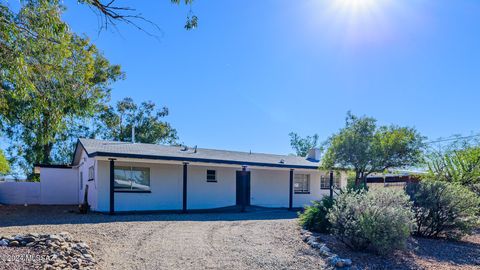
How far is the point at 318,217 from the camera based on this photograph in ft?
31.8

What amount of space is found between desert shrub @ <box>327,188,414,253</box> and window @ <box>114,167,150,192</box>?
32.9 ft

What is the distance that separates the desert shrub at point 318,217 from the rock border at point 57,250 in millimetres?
5480

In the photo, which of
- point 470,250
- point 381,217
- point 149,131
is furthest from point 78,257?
point 149,131

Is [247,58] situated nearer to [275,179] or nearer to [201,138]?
[275,179]

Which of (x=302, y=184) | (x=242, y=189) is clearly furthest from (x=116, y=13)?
(x=302, y=184)

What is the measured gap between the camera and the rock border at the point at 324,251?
701 cm

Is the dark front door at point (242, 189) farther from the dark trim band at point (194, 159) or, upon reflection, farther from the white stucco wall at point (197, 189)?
the dark trim band at point (194, 159)

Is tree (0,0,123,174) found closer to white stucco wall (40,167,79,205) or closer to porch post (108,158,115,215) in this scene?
porch post (108,158,115,215)

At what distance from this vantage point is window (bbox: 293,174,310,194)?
20984 mm

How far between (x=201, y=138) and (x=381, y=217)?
26.5 meters

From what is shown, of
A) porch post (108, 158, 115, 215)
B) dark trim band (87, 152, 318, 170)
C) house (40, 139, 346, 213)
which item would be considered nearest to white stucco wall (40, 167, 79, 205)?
house (40, 139, 346, 213)

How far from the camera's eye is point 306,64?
1426 cm

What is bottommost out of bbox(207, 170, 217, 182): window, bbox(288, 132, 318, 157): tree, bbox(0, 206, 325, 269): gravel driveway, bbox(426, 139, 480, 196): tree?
bbox(0, 206, 325, 269): gravel driveway

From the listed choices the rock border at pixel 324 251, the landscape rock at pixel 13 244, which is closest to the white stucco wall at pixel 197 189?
the landscape rock at pixel 13 244
